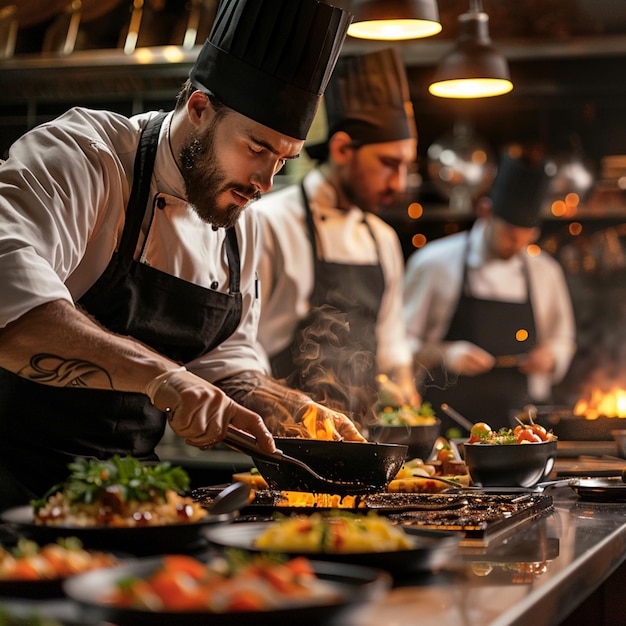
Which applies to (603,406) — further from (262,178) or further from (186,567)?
(186,567)

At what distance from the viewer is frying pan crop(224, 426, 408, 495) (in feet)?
6.65

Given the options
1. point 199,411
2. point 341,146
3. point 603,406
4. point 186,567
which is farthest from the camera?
point 341,146

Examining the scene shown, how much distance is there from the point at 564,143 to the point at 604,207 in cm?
58

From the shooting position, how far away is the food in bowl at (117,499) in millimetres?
1405

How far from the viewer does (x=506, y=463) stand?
238cm

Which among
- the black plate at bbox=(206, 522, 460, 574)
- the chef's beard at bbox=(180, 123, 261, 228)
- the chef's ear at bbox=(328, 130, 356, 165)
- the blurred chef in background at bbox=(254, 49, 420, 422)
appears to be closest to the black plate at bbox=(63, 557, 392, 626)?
the black plate at bbox=(206, 522, 460, 574)

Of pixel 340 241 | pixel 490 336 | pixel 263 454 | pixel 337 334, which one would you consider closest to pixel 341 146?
pixel 340 241

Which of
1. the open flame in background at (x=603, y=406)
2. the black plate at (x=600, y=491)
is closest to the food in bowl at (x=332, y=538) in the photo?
the black plate at (x=600, y=491)

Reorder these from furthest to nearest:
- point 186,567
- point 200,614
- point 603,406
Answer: point 603,406, point 186,567, point 200,614

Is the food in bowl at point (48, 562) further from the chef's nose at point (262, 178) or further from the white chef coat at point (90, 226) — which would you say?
the chef's nose at point (262, 178)

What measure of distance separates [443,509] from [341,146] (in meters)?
2.96

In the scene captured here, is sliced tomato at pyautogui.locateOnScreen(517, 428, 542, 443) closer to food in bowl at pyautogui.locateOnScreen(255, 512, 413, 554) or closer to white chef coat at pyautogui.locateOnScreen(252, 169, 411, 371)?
food in bowl at pyautogui.locateOnScreen(255, 512, 413, 554)

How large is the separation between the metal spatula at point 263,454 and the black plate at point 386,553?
17.8 inches

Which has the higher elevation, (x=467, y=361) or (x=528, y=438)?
(x=528, y=438)
